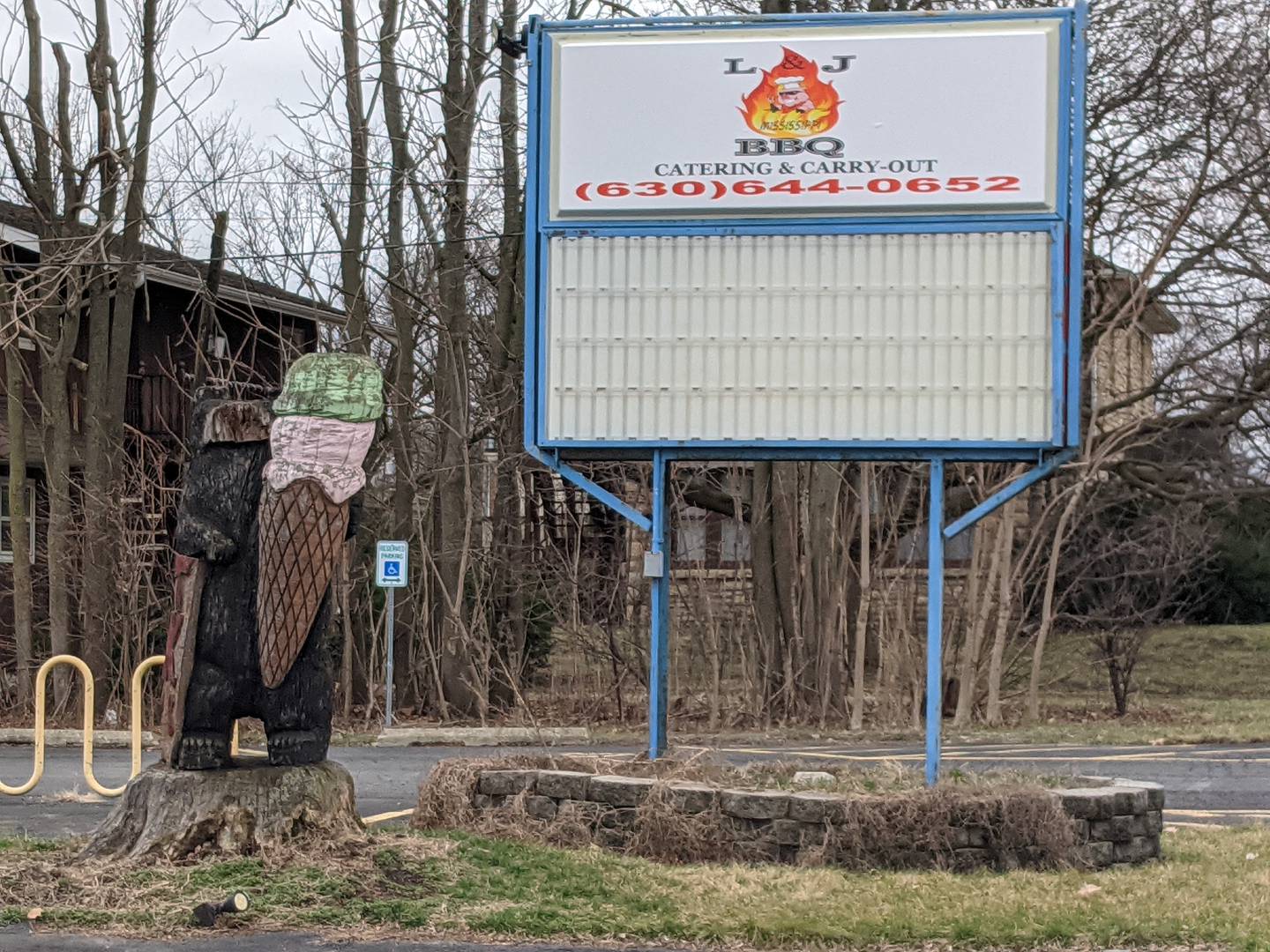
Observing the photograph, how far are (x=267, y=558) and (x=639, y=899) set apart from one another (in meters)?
2.53

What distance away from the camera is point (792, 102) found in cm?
1059

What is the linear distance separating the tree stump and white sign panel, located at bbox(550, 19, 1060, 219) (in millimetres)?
4129

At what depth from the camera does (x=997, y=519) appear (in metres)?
21.3

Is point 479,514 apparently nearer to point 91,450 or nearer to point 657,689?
point 91,450

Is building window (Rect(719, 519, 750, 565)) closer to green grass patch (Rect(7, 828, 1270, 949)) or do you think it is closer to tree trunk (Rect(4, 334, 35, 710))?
tree trunk (Rect(4, 334, 35, 710))

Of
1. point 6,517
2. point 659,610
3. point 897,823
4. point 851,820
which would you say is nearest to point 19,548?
point 6,517

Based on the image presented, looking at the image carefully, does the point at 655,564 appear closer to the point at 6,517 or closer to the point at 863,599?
the point at 863,599

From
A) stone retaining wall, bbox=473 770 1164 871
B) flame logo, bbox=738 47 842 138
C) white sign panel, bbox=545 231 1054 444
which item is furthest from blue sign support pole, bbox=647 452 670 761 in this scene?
flame logo, bbox=738 47 842 138

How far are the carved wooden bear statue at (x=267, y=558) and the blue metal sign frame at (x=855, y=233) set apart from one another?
2.28 metres

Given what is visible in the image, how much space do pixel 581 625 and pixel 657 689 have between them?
11390 mm

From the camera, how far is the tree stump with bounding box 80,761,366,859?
8.55 meters

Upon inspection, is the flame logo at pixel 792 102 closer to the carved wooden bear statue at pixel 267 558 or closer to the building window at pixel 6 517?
the carved wooden bear statue at pixel 267 558

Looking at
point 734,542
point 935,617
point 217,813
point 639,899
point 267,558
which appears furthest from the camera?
point 734,542

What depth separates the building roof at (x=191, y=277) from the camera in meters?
24.2
